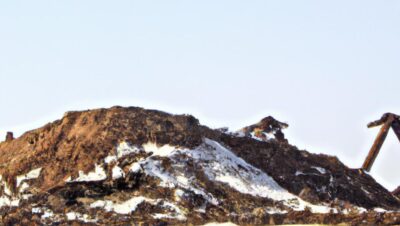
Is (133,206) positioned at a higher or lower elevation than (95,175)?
lower

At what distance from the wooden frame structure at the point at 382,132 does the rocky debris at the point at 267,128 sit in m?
4.92

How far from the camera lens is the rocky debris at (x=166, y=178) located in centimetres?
3284

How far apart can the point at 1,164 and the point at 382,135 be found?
69.3 ft

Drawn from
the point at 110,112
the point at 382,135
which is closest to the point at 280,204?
the point at 110,112

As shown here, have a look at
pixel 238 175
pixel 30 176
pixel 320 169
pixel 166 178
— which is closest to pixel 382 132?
pixel 320 169

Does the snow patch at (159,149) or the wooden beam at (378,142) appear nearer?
the snow patch at (159,149)

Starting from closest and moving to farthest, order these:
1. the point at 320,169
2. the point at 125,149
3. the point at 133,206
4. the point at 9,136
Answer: the point at 133,206 < the point at 125,149 < the point at 320,169 < the point at 9,136

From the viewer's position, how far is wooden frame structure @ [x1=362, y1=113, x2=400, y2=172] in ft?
148

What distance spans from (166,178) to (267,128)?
1247 centimetres

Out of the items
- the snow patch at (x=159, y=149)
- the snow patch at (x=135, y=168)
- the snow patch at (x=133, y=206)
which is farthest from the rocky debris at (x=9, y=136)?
the snow patch at (x=133, y=206)

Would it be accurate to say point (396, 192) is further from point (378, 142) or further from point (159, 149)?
point (159, 149)

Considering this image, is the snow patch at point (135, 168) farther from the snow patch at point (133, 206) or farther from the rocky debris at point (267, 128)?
the rocky debris at point (267, 128)

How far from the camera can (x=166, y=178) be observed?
3438 cm

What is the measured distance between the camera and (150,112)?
Answer: 39500 millimetres
